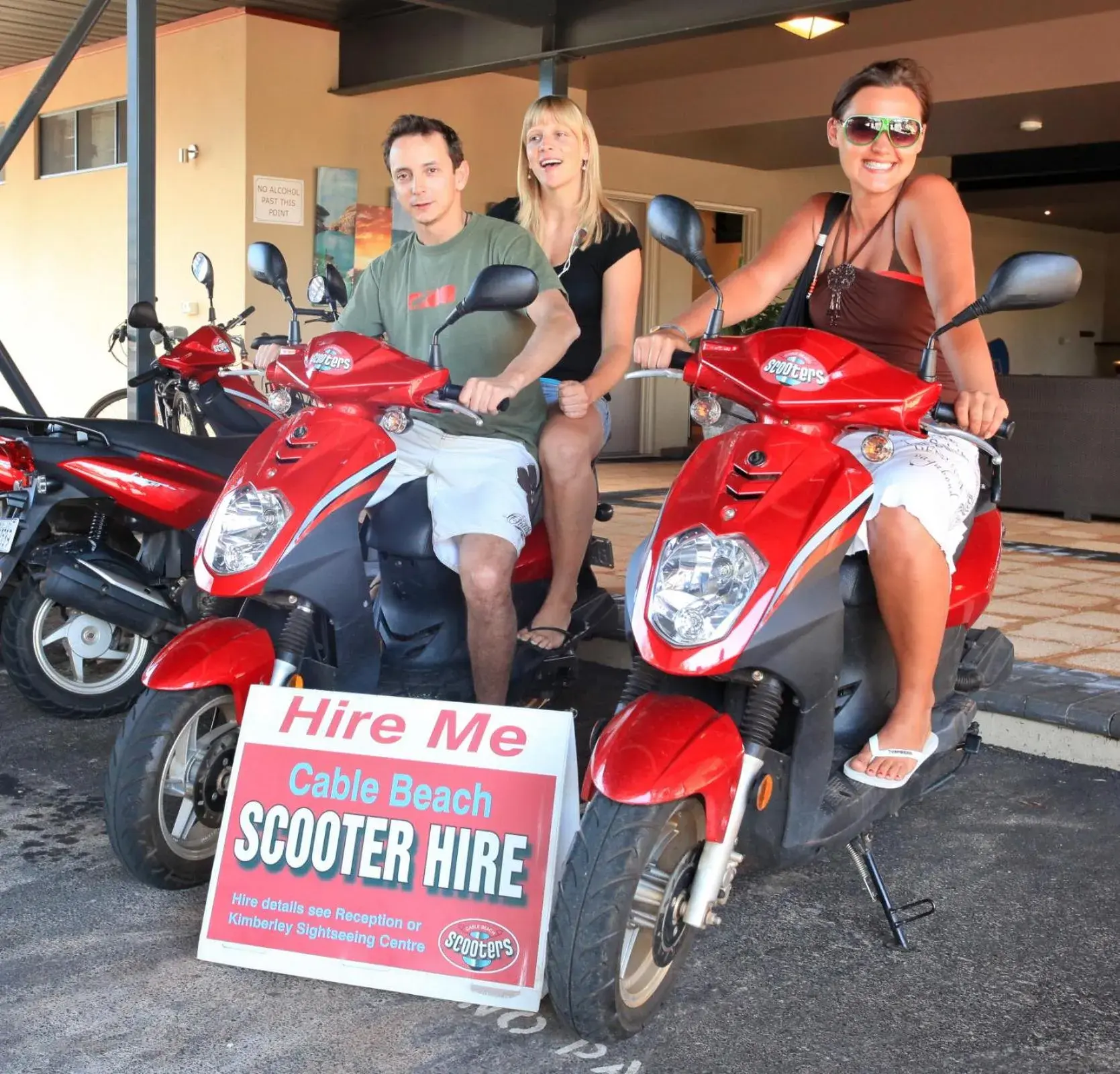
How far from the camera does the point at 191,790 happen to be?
2.37 meters

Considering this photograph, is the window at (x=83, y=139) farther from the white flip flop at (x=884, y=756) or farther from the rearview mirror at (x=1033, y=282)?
the rearview mirror at (x=1033, y=282)

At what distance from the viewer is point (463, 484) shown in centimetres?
285

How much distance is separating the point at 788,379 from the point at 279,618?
1.11 m

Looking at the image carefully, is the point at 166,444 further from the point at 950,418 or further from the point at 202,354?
the point at 950,418

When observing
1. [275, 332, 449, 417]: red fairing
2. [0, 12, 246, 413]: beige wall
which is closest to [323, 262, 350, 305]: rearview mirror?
[275, 332, 449, 417]: red fairing

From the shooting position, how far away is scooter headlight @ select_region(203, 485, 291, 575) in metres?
2.35

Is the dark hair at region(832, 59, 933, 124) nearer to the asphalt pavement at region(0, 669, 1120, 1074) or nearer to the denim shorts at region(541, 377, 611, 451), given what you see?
the denim shorts at region(541, 377, 611, 451)

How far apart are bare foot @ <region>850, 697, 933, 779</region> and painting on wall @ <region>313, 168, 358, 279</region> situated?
22.5ft

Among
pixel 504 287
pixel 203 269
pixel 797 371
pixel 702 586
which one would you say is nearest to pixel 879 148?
pixel 797 371

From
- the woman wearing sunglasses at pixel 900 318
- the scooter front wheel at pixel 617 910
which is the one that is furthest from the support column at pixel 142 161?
the scooter front wheel at pixel 617 910

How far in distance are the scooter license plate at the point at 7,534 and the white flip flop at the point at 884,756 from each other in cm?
220

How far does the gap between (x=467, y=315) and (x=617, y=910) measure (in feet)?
5.21

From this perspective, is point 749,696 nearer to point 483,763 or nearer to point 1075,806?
point 483,763

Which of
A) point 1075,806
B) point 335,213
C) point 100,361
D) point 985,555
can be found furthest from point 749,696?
point 100,361
